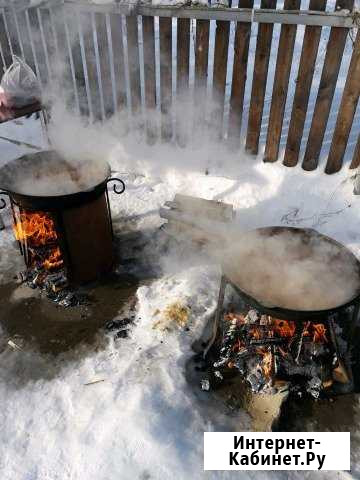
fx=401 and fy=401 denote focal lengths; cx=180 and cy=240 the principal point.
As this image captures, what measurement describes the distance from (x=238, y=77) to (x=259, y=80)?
0.34m

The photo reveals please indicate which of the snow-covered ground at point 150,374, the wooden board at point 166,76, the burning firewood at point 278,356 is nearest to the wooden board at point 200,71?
the wooden board at point 166,76

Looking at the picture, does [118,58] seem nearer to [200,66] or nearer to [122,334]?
[200,66]

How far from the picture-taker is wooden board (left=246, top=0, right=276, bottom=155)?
556cm

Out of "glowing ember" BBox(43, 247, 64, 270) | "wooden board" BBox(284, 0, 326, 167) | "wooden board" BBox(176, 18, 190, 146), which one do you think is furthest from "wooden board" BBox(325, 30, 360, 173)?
"glowing ember" BBox(43, 247, 64, 270)

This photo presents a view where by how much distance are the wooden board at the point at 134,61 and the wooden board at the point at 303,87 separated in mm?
2715

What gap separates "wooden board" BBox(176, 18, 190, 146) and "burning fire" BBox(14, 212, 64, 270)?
2.89 m

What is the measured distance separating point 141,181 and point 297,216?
9.30ft

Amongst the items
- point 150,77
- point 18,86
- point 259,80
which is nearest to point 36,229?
point 18,86

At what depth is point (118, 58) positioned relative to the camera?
6.95 m

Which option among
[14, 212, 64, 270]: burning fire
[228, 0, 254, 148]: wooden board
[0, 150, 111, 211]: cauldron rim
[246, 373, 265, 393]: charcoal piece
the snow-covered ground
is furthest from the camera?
[228, 0, 254, 148]: wooden board

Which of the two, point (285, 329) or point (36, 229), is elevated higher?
point (36, 229)

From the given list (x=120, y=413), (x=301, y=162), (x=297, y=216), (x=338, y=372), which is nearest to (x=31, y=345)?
(x=120, y=413)

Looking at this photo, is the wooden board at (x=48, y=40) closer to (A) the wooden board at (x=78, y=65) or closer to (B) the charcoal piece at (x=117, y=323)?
(A) the wooden board at (x=78, y=65)

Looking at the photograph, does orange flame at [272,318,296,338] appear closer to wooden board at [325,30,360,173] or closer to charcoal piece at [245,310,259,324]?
charcoal piece at [245,310,259,324]
